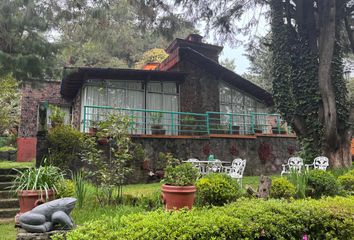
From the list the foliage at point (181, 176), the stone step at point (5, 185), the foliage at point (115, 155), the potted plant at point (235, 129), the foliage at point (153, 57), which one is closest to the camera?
the foliage at point (181, 176)

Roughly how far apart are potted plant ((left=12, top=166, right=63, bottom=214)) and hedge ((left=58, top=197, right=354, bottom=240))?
1.59 metres

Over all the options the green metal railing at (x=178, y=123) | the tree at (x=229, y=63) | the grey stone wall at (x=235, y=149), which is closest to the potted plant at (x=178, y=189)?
the grey stone wall at (x=235, y=149)

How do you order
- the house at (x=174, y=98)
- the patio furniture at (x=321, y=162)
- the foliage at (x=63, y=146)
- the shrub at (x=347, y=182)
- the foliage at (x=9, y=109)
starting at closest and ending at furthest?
the shrub at (x=347, y=182) < the foliage at (x=63, y=146) < the patio furniture at (x=321, y=162) < the house at (x=174, y=98) < the foliage at (x=9, y=109)

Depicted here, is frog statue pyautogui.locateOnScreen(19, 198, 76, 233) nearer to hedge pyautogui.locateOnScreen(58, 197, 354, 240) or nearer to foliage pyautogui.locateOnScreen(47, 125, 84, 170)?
hedge pyautogui.locateOnScreen(58, 197, 354, 240)

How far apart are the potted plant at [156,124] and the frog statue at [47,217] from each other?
6.86 meters

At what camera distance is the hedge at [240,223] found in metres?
2.78

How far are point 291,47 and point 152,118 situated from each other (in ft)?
17.7

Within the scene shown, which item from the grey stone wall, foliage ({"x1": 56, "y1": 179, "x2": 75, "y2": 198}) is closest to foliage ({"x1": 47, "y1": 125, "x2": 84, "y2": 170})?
the grey stone wall

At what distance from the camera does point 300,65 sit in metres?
9.98

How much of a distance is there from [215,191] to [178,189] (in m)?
0.90

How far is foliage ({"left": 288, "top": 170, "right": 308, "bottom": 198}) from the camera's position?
6039mm

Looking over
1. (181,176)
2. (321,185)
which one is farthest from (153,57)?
(181,176)

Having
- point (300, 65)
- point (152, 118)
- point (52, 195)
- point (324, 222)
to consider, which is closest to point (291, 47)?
point (300, 65)

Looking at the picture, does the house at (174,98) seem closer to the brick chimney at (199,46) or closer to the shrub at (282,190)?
the brick chimney at (199,46)
